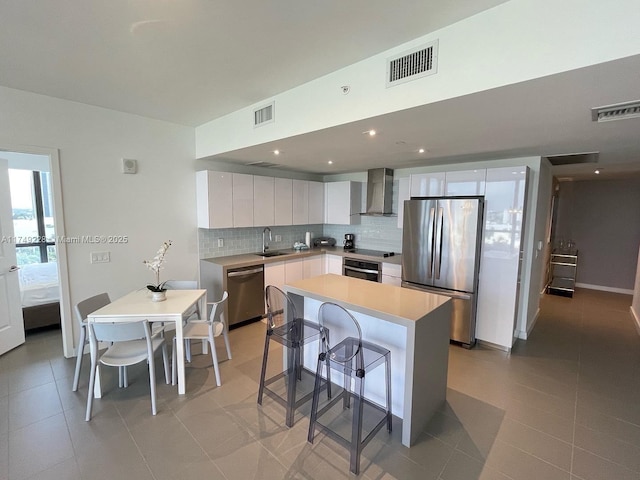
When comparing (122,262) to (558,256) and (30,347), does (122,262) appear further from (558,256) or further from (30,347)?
(558,256)

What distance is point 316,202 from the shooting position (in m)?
5.45

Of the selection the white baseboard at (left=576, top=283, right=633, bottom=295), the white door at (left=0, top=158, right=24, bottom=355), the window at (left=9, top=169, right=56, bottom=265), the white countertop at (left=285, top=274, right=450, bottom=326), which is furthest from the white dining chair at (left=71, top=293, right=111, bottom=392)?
A: the white baseboard at (left=576, top=283, right=633, bottom=295)

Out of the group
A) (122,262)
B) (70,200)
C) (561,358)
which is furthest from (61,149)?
(561,358)

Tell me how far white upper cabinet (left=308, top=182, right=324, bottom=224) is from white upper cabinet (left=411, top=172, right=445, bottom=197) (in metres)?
1.89

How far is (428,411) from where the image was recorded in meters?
2.29

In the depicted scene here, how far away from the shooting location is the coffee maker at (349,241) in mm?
5393

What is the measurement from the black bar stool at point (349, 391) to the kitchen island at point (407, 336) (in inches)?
5.0

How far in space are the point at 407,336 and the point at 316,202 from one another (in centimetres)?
376

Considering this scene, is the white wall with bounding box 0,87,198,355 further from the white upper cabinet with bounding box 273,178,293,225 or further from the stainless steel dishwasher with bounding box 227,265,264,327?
the white upper cabinet with bounding box 273,178,293,225

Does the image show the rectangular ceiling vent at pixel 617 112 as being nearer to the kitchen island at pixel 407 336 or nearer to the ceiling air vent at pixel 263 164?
the kitchen island at pixel 407 336

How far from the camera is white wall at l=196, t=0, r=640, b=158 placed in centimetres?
129

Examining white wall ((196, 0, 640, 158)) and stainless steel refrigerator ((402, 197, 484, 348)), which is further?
stainless steel refrigerator ((402, 197, 484, 348))

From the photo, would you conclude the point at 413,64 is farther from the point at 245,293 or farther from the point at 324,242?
the point at 324,242

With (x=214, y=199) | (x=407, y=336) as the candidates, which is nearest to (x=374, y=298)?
(x=407, y=336)
